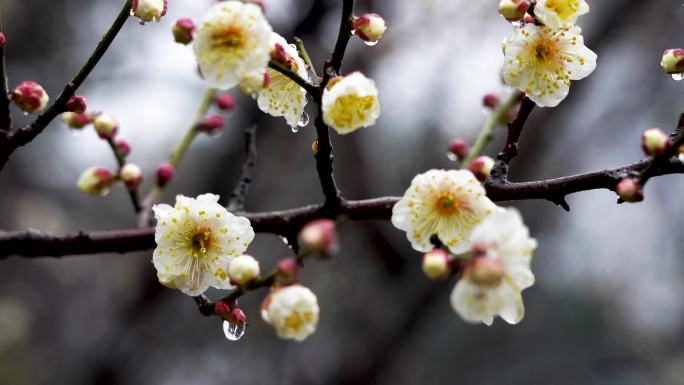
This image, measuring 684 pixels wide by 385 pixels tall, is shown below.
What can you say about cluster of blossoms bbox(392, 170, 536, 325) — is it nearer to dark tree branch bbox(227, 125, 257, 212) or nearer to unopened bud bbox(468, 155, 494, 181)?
unopened bud bbox(468, 155, 494, 181)

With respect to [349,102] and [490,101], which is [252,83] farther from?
[490,101]

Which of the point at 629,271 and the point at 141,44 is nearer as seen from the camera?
the point at 141,44

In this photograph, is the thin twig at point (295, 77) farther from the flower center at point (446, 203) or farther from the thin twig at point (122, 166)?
the thin twig at point (122, 166)

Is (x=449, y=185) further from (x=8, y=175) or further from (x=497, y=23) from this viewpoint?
(x=8, y=175)

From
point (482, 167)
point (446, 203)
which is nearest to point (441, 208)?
point (446, 203)

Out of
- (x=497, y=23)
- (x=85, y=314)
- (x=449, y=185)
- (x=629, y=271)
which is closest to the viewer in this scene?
(x=449, y=185)

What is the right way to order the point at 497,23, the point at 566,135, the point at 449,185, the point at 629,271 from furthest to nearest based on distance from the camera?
the point at 629,271 → the point at 497,23 → the point at 566,135 → the point at 449,185

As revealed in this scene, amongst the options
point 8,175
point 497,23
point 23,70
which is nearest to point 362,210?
point 497,23

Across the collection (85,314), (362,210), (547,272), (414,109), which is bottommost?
(85,314)

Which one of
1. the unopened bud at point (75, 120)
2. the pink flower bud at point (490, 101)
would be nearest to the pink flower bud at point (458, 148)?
the pink flower bud at point (490, 101)
